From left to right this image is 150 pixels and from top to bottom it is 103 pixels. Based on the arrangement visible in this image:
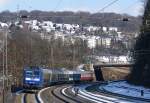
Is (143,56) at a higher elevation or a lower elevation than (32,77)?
higher

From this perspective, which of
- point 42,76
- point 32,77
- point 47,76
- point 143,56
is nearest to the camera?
point 32,77

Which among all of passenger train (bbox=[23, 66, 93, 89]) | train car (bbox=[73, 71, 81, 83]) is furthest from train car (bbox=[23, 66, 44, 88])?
train car (bbox=[73, 71, 81, 83])

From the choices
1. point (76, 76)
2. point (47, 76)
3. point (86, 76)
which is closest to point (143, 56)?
point (76, 76)

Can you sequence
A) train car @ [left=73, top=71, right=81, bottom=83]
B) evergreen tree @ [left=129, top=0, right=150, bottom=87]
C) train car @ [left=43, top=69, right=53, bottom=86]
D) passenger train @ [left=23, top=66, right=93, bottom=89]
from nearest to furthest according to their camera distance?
passenger train @ [left=23, top=66, right=93, bottom=89] < train car @ [left=43, top=69, right=53, bottom=86] < evergreen tree @ [left=129, top=0, right=150, bottom=87] < train car @ [left=73, top=71, right=81, bottom=83]

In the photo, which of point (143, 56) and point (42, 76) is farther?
point (143, 56)

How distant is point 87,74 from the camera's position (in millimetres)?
109375

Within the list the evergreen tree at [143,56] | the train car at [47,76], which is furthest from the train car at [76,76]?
the train car at [47,76]

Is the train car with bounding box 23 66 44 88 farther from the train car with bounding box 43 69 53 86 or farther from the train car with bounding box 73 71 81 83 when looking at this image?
the train car with bounding box 73 71 81 83

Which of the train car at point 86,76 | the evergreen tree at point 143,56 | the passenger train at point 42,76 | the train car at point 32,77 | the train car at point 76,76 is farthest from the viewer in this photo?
the train car at point 86,76

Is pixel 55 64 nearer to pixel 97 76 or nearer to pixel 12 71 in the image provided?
pixel 97 76

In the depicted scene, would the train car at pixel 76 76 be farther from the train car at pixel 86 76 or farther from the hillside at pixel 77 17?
the hillside at pixel 77 17

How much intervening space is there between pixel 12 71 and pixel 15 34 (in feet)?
109

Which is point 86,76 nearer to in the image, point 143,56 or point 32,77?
point 143,56

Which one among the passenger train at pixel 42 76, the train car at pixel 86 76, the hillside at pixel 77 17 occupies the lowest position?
the train car at pixel 86 76
